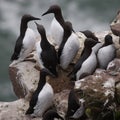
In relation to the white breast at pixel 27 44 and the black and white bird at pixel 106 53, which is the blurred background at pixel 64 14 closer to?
the white breast at pixel 27 44

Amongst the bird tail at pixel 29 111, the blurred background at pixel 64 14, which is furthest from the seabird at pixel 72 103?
the blurred background at pixel 64 14

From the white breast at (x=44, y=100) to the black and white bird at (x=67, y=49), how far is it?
95 cm

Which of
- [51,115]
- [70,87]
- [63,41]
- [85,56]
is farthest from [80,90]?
[63,41]

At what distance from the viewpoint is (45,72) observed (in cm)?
1324

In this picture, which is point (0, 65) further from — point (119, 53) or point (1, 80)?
point (119, 53)

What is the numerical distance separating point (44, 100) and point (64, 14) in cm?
1340

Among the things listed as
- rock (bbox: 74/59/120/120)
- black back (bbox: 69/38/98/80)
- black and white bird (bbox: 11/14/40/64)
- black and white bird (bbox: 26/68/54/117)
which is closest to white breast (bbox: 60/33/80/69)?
black back (bbox: 69/38/98/80)

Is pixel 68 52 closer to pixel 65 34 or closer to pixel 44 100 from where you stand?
pixel 65 34

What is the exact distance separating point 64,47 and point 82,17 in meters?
11.8

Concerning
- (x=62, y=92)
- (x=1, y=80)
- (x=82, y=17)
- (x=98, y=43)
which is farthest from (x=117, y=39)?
(x=82, y=17)

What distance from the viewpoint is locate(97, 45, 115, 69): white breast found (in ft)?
45.3

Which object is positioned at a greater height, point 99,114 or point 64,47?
point 64,47

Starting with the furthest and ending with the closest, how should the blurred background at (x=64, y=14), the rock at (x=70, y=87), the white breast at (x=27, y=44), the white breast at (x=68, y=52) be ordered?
1. the blurred background at (x=64, y=14)
2. the white breast at (x=27, y=44)
3. the white breast at (x=68, y=52)
4. the rock at (x=70, y=87)

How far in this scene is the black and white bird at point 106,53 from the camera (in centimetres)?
1380
